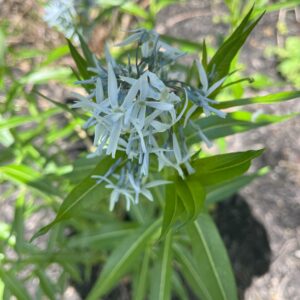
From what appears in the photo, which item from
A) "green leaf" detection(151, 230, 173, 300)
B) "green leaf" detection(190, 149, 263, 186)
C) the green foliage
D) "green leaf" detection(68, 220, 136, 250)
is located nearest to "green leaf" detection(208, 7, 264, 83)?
"green leaf" detection(190, 149, 263, 186)

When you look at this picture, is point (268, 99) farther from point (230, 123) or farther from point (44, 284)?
point (44, 284)

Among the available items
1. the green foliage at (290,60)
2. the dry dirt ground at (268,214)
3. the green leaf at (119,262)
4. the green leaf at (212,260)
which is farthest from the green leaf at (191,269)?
the green foliage at (290,60)

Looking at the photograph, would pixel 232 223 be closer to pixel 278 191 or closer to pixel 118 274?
pixel 278 191

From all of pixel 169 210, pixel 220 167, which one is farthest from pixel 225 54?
pixel 169 210

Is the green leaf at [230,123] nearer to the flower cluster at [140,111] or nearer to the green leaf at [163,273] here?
the flower cluster at [140,111]

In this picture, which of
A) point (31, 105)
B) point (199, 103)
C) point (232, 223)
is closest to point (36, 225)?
point (31, 105)

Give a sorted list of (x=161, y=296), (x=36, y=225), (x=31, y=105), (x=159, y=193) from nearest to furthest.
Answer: (x=161, y=296) < (x=159, y=193) < (x=31, y=105) < (x=36, y=225)
